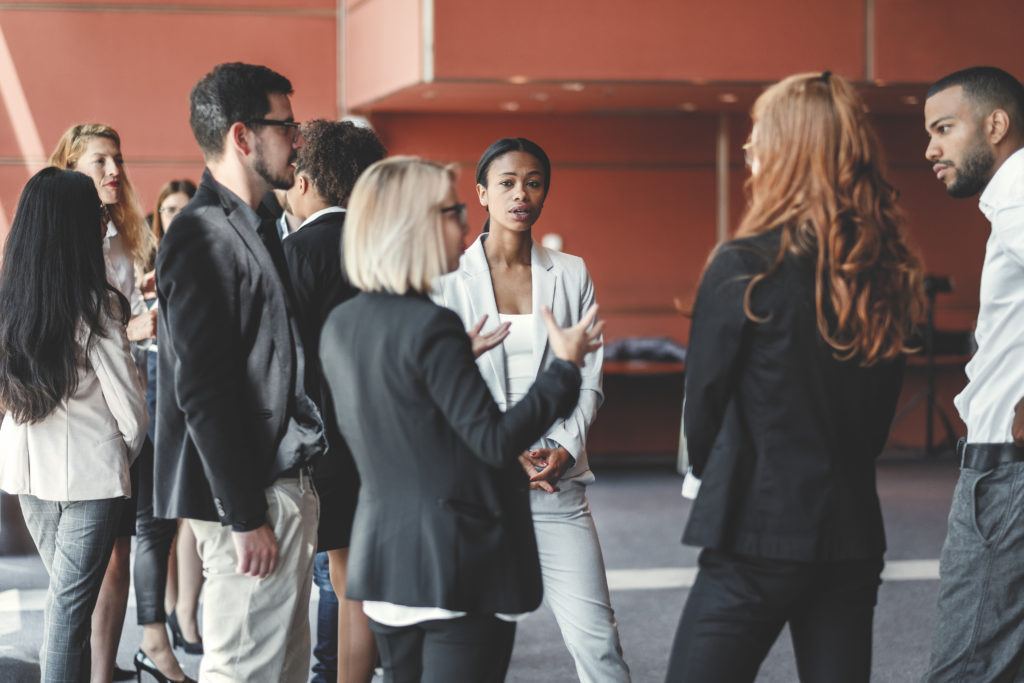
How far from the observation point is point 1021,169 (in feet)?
8.18

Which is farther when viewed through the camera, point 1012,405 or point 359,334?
point 1012,405

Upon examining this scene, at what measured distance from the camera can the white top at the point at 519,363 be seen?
2961 millimetres

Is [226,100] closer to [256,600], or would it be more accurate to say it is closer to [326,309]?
[326,309]

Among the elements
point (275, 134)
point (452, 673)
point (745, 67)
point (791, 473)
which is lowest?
point (452, 673)

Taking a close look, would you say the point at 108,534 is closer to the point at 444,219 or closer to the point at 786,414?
the point at 444,219

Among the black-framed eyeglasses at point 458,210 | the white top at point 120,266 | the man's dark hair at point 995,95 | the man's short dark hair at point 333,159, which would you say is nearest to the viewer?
the black-framed eyeglasses at point 458,210

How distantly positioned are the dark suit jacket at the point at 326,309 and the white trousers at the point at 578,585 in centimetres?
49

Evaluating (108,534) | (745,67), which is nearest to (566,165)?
(745,67)

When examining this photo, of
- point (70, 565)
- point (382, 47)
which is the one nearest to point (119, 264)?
point (70, 565)

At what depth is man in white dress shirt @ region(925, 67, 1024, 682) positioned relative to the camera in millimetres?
2502

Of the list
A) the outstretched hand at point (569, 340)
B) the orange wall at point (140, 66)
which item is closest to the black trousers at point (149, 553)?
the outstretched hand at point (569, 340)

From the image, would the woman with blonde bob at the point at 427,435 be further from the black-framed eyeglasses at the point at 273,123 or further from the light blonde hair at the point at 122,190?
the light blonde hair at the point at 122,190

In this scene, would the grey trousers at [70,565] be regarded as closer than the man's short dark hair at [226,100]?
No

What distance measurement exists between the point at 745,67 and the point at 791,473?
5885mm
